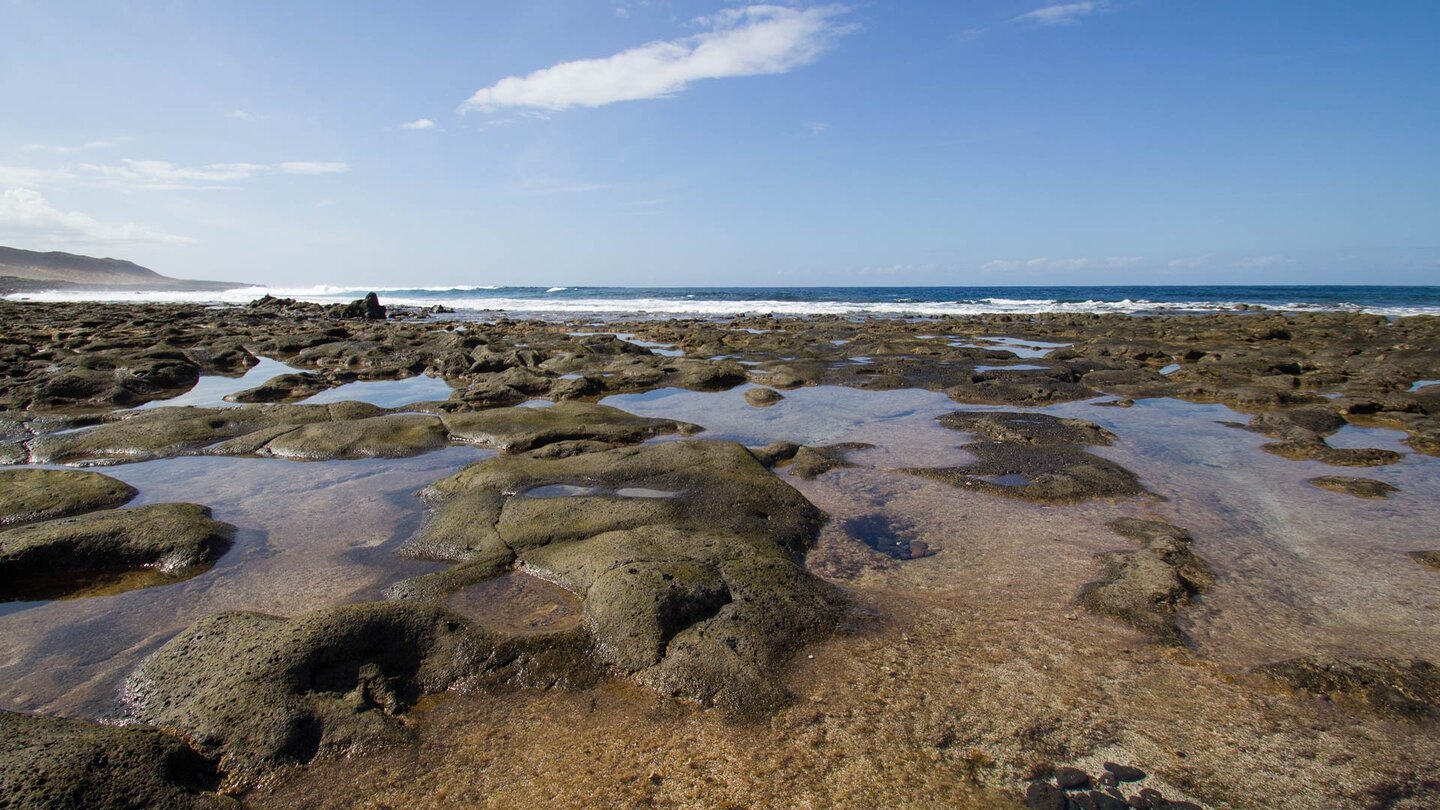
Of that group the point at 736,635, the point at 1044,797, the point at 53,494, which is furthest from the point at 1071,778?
the point at 53,494

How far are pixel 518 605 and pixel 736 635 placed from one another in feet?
Result: 5.26

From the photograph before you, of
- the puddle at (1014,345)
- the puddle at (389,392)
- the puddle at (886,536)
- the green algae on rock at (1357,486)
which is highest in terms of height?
the puddle at (1014,345)

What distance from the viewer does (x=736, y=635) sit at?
406 cm

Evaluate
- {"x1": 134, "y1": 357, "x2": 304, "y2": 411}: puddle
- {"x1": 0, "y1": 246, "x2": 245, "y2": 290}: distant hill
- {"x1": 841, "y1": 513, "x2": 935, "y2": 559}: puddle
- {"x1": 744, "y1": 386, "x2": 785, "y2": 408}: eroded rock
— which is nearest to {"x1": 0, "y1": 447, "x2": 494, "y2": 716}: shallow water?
{"x1": 841, "y1": 513, "x2": 935, "y2": 559}: puddle

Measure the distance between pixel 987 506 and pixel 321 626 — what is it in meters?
5.81

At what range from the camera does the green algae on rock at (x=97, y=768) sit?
8.69ft

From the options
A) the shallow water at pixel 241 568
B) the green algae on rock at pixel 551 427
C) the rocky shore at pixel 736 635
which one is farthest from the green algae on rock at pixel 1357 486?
the shallow water at pixel 241 568

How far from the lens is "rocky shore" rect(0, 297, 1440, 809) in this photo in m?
3.05

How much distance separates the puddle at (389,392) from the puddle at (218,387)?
128cm

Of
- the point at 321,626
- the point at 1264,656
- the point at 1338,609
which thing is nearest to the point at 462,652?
the point at 321,626

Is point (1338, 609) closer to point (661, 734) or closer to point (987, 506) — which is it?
point (987, 506)

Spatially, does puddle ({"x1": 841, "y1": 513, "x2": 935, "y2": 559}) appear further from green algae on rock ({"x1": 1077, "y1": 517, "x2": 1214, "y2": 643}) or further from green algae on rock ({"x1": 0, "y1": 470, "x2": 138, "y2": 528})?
green algae on rock ({"x1": 0, "y1": 470, "x2": 138, "y2": 528})

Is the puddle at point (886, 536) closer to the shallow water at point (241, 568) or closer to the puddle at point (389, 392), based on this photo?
the shallow water at point (241, 568)

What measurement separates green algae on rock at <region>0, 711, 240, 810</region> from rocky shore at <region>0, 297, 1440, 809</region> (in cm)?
1
